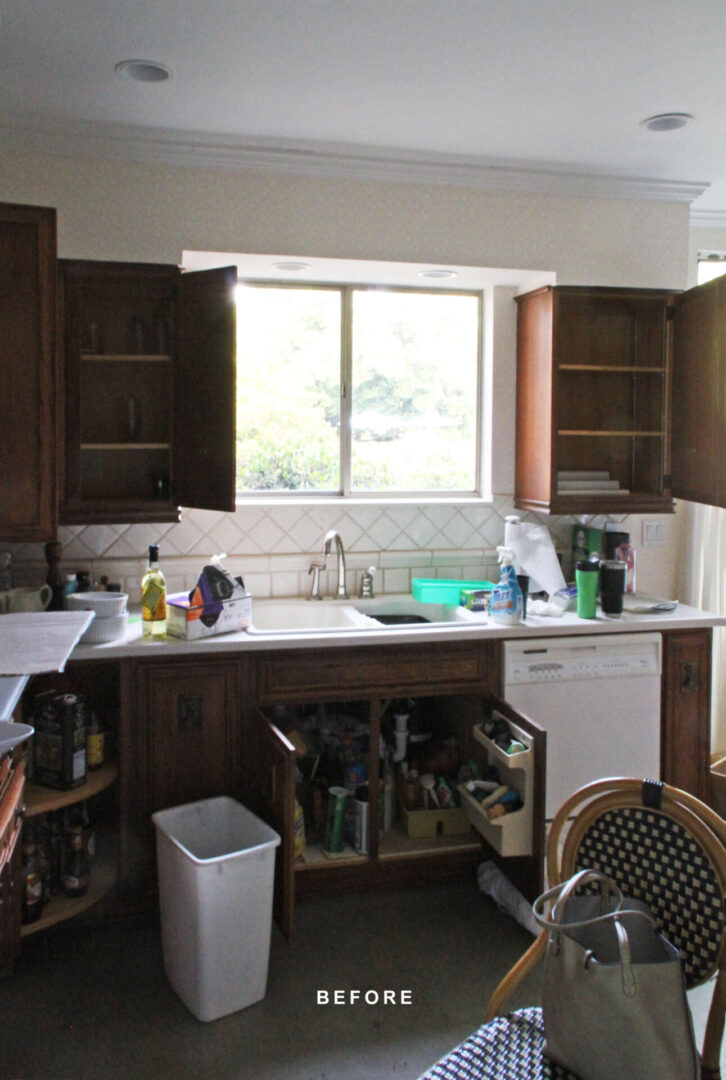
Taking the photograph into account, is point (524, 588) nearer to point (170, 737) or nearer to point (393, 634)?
point (393, 634)

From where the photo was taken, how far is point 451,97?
259 cm

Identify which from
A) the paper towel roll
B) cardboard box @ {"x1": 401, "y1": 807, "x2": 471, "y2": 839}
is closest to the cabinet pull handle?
the paper towel roll

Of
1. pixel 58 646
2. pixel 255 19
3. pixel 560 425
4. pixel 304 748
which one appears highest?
pixel 255 19

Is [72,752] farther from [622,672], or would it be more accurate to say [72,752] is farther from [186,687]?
[622,672]

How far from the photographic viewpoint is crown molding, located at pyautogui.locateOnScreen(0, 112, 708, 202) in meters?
2.82

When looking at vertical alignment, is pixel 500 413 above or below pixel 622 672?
above

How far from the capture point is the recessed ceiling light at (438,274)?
3307mm

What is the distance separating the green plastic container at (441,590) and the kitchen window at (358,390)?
47 centimetres

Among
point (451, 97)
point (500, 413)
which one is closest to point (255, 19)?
→ point (451, 97)

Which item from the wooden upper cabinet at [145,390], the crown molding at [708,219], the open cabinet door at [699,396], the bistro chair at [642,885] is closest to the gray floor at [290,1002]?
the bistro chair at [642,885]

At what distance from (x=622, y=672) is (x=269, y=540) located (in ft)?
4.45

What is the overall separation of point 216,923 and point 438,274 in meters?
2.39

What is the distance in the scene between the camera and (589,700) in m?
2.92

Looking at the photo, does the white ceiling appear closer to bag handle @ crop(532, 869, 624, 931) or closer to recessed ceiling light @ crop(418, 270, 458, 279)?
recessed ceiling light @ crop(418, 270, 458, 279)
